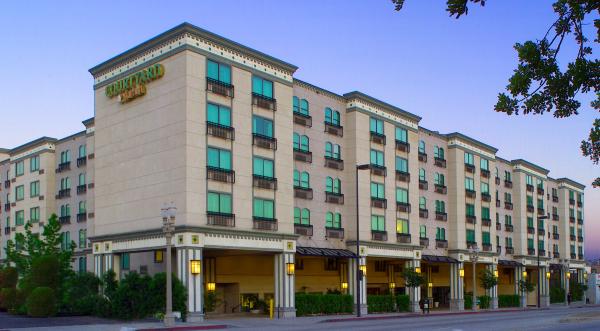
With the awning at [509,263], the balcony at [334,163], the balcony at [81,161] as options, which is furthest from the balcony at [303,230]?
the awning at [509,263]

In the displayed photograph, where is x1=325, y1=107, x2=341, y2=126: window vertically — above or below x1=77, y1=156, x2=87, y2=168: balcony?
above

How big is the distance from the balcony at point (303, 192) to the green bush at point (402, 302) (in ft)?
42.1

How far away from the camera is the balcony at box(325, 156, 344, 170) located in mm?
58722

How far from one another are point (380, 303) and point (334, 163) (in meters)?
11.8

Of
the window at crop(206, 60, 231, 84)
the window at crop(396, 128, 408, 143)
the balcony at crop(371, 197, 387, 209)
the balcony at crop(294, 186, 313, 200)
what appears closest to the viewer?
the window at crop(206, 60, 231, 84)

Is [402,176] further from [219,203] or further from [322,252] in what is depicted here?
[219,203]

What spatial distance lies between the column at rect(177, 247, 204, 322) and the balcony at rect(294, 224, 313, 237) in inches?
466

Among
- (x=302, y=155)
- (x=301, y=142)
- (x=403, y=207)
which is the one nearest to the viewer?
(x=302, y=155)

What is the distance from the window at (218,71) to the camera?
47.0 meters

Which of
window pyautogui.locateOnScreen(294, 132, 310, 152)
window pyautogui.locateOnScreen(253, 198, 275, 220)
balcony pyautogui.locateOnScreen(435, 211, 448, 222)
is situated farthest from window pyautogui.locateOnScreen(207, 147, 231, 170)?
balcony pyautogui.locateOnScreen(435, 211, 448, 222)

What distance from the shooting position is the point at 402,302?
62938 millimetres

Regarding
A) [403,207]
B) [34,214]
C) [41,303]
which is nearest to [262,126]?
[41,303]

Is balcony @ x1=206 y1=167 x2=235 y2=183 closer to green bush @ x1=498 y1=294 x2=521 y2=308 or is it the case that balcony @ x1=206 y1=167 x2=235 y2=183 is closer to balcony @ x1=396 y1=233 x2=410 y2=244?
balcony @ x1=396 y1=233 x2=410 y2=244

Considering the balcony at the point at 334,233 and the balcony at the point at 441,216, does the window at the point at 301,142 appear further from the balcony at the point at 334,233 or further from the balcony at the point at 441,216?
the balcony at the point at 441,216
